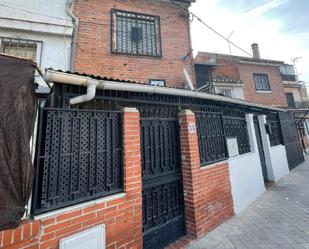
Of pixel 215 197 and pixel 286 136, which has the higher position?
pixel 286 136

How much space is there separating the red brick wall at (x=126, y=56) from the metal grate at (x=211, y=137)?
281 centimetres

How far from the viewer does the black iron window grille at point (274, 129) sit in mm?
8711

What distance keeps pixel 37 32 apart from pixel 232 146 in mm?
7022

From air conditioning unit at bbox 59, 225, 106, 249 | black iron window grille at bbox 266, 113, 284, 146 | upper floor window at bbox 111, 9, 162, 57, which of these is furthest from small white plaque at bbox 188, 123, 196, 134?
black iron window grille at bbox 266, 113, 284, 146

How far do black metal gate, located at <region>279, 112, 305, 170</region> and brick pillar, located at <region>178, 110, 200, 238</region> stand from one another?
845 cm

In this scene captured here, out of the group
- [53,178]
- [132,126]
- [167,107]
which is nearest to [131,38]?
[167,107]

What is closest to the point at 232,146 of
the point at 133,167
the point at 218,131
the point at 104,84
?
the point at 218,131

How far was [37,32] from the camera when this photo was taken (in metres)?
5.45

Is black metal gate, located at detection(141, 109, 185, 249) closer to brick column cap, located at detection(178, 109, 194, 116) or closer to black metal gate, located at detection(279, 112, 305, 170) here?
brick column cap, located at detection(178, 109, 194, 116)

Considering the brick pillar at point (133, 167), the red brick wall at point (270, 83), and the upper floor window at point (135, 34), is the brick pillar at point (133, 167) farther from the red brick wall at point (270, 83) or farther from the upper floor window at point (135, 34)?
the red brick wall at point (270, 83)

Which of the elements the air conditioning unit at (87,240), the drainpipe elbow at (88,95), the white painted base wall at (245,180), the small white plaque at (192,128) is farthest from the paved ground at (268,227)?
the drainpipe elbow at (88,95)

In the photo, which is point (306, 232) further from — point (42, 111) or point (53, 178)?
point (42, 111)

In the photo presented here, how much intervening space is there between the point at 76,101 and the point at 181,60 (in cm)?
595

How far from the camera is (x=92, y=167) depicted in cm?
254
